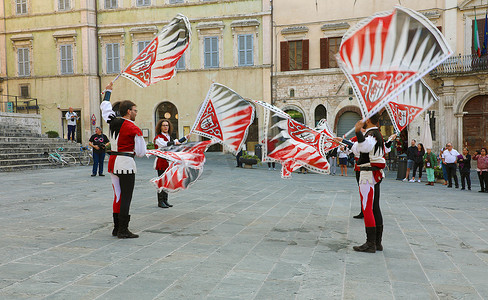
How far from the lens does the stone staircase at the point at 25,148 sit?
671 inches

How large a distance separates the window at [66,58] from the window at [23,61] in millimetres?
2769

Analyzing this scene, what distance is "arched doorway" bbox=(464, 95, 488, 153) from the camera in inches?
930

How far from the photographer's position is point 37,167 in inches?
701

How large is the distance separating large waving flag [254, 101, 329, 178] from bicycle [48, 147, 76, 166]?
48.9 feet

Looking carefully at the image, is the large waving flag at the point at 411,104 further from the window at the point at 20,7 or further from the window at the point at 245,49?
the window at the point at 20,7

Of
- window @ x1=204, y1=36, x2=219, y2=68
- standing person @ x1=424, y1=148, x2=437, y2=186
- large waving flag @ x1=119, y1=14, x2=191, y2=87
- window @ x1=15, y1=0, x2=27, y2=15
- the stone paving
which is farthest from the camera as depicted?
window @ x1=15, y1=0, x2=27, y2=15

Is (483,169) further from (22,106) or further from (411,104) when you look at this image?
(22,106)

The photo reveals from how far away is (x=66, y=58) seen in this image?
97.2ft

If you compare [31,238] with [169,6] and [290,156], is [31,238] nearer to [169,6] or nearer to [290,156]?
[290,156]

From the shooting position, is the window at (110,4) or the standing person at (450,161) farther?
the window at (110,4)

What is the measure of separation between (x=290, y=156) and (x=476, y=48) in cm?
2110

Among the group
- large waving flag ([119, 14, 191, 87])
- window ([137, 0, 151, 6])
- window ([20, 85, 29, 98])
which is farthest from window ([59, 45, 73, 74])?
large waving flag ([119, 14, 191, 87])

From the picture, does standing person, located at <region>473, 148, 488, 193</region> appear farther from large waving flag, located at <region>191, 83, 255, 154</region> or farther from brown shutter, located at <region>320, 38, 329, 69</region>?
brown shutter, located at <region>320, 38, 329, 69</region>

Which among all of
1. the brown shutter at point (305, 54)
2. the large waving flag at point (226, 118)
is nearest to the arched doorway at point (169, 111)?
the brown shutter at point (305, 54)
